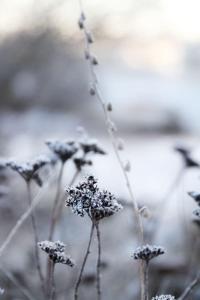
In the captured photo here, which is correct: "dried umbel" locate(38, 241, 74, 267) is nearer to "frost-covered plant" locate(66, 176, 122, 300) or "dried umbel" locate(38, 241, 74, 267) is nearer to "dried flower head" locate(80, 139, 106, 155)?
"frost-covered plant" locate(66, 176, 122, 300)

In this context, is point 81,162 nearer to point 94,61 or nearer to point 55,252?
point 94,61

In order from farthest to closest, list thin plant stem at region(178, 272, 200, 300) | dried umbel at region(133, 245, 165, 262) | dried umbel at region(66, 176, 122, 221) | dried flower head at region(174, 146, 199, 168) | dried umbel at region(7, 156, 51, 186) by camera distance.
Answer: dried flower head at region(174, 146, 199, 168), dried umbel at region(7, 156, 51, 186), thin plant stem at region(178, 272, 200, 300), dried umbel at region(133, 245, 165, 262), dried umbel at region(66, 176, 122, 221)

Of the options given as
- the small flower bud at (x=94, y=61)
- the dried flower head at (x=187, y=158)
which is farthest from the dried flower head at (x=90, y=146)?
the dried flower head at (x=187, y=158)

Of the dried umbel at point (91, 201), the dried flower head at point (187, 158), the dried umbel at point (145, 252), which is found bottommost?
the dried umbel at point (145, 252)

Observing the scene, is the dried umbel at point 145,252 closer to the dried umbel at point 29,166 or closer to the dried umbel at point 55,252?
the dried umbel at point 55,252

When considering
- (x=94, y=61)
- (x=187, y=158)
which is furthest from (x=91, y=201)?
(x=187, y=158)

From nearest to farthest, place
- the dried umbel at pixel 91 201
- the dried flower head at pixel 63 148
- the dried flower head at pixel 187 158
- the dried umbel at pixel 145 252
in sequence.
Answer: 1. the dried umbel at pixel 91 201
2. the dried umbel at pixel 145 252
3. the dried flower head at pixel 63 148
4. the dried flower head at pixel 187 158

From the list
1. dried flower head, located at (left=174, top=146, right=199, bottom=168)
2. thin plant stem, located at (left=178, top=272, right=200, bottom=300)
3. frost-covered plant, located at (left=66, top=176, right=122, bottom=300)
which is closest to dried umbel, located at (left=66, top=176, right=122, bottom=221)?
frost-covered plant, located at (left=66, top=176, right=122, bottom=300)

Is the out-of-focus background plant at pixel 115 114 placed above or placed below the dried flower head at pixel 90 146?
above
